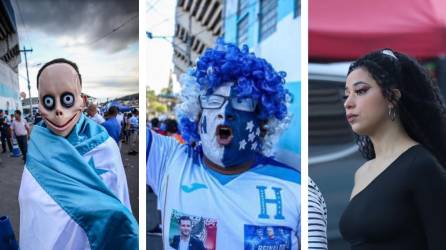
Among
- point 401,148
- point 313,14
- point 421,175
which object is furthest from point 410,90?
point 313,14

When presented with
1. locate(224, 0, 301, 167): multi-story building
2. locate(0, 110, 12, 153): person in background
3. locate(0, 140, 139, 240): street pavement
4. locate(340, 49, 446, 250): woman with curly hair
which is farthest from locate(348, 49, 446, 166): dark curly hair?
locate(0, 110, 12, 153): person in background

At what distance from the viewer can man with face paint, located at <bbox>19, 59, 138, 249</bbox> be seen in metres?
2.46

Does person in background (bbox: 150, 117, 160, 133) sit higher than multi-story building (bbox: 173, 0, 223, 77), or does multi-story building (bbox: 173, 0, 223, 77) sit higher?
multi-story building (bbox: 173, 0, 223, 77)

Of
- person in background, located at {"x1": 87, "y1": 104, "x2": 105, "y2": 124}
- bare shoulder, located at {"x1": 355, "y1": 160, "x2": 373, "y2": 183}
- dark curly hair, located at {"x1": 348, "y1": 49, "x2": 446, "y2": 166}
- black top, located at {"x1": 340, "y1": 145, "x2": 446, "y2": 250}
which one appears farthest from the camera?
person in background, located at {"x1": 87, "y1": 104, "x2": 105, "y2": 124}

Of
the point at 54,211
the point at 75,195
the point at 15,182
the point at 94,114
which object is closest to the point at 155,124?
the point at 94,114

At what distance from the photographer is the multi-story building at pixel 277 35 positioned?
2582 mm

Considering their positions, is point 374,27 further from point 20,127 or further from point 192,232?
point 20,127

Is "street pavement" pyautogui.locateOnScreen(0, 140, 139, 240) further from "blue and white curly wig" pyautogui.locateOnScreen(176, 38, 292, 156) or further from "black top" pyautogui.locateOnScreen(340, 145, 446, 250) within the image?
"black top" pyautogui.locateOnScreen(340, 145, 446, 250)

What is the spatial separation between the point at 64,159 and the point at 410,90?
1.91m

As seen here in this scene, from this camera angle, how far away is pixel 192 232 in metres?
2.54

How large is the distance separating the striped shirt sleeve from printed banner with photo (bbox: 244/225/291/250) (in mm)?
126

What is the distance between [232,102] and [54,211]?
1.14m

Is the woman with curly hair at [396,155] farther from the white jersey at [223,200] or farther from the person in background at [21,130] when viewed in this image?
the person in background at [21,130]

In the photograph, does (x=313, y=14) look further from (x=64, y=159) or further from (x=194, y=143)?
(x=64, y=159)
